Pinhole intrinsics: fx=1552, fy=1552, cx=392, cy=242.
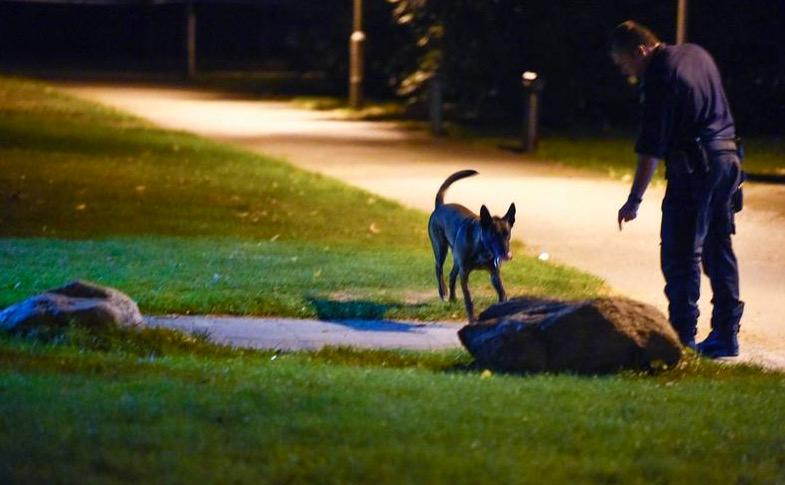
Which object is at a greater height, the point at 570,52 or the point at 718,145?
the point at 718,145

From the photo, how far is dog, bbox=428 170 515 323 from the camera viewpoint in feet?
32.0

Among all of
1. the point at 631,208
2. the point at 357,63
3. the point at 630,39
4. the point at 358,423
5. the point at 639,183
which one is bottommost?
the point at 357,63

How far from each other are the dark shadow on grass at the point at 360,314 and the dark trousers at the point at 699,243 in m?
1.71

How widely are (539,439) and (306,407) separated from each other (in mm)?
1032

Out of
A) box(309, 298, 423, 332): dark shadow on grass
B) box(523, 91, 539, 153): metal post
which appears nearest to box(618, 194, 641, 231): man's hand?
box(309, 298, 423, 332): dark shadow on grass

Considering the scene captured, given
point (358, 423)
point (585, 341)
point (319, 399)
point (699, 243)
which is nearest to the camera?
point (358, 423)

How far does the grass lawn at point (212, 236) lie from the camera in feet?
35.7

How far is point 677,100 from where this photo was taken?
29.8 ft

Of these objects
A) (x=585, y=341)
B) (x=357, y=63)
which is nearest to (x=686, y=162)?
(x=585, y=341)

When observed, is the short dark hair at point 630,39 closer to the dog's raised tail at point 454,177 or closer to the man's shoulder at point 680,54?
the man's shoulder at point 680,54

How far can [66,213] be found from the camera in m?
16.1

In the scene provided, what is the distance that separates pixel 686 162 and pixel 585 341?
A: 1603mm

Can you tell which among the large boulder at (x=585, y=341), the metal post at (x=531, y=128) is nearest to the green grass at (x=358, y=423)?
the large boulder at (x=585, y=341)

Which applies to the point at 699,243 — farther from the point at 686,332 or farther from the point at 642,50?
the point at 642,50
